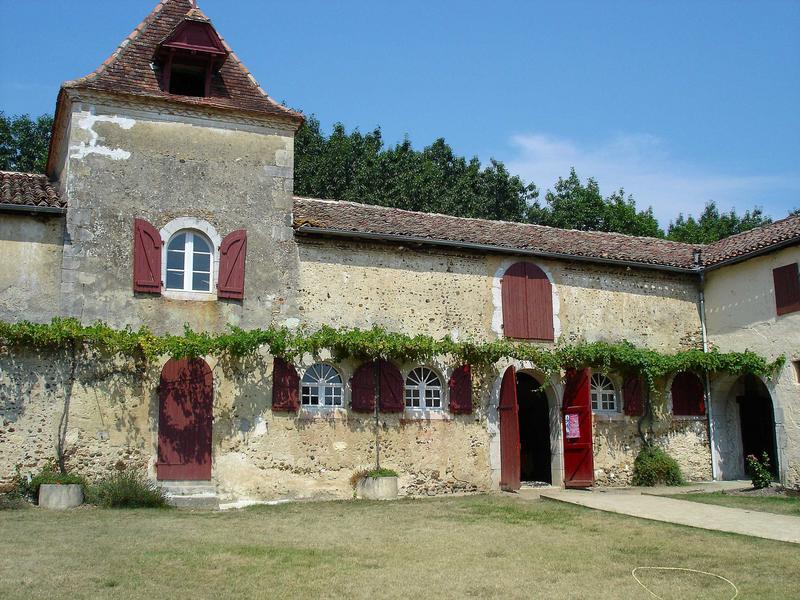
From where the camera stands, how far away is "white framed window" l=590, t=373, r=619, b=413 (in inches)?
687

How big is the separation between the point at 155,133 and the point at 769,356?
13084mm

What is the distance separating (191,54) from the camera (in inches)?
616

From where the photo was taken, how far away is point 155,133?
1491cm

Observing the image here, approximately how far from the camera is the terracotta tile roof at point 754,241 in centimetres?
1653

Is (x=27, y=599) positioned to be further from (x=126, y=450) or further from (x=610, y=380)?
(x=610, y=380)

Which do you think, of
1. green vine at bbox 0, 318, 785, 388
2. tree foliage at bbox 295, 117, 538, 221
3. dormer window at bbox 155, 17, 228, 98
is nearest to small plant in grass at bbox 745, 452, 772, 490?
green vine at bbox 0, 318, 785, 388

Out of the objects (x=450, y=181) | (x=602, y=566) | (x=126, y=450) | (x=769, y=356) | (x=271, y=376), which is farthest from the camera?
(x=450, y=181)

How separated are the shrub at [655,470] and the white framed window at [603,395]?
1174 mm

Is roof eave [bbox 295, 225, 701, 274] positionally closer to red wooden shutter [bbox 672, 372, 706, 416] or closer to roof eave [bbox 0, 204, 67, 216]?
red wooden shutter [bbox 672, 372, 706, 416]

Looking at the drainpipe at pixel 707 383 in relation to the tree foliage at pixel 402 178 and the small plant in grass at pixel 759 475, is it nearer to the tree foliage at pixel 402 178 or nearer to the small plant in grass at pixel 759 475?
the small plant in grass at pixel 759 475

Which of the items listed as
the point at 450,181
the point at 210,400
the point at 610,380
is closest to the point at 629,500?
the point at 610,380

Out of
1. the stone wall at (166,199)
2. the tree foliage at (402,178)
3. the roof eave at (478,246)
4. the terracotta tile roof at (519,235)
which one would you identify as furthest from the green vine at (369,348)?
the tree foliage at (402,178)

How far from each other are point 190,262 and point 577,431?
8304 millimetres

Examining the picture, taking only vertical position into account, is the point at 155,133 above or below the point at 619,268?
above
